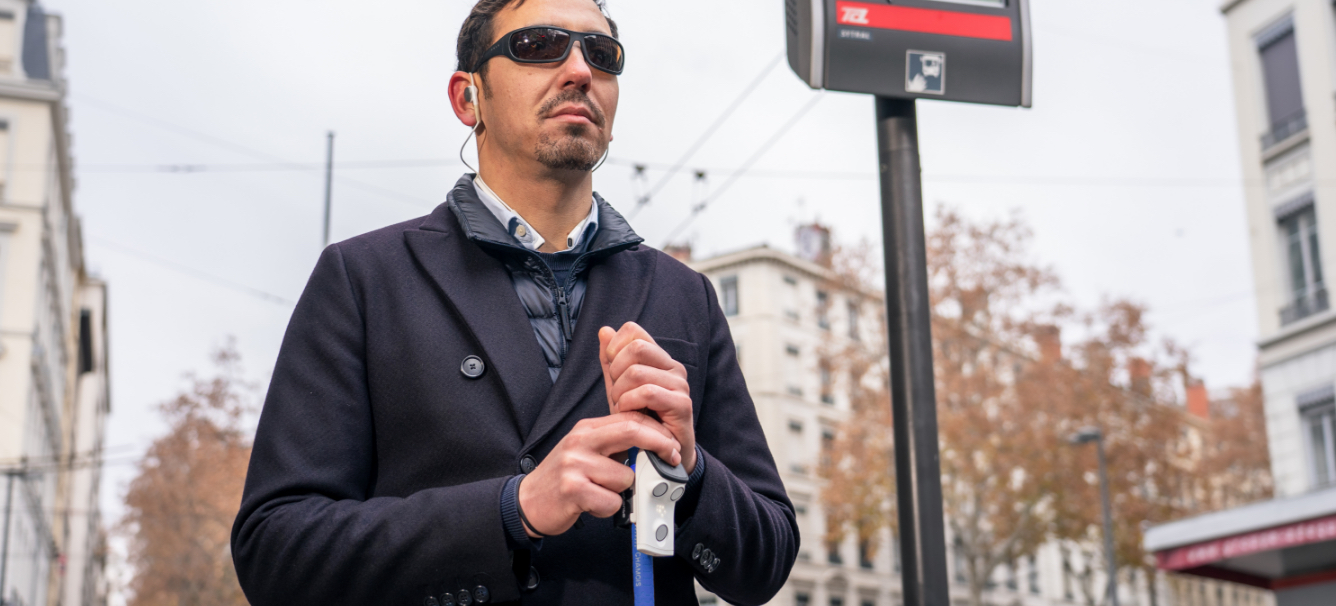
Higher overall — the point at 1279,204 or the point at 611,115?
the point at 1279,204

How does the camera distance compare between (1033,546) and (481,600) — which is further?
(1033,546)

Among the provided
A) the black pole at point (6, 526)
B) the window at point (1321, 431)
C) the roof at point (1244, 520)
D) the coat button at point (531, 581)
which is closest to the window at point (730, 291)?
the black pole at point (6, 526)

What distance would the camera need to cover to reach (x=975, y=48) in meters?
3.63

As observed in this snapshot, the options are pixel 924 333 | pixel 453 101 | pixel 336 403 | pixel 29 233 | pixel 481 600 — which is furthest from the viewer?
pixel 29 233

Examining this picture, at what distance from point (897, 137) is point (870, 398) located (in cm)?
3369

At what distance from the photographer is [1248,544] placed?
610 inches

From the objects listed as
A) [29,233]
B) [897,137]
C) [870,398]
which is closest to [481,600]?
[897,137]

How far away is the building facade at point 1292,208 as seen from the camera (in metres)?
23.5

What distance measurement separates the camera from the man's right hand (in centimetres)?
162

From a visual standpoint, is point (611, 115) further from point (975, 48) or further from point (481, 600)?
point (975, 48)

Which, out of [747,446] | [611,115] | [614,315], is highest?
[611,115]

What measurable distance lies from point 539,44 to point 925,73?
1706 millimetres

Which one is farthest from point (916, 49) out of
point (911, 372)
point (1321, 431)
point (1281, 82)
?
point (1281, 82)

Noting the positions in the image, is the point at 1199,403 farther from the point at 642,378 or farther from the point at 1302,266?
the point at 642,378
